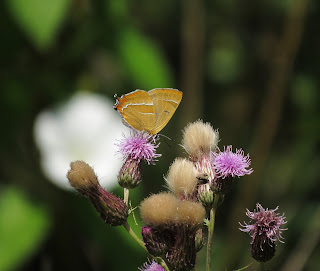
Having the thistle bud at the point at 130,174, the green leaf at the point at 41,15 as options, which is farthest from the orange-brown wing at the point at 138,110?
the green leaf at the point at 41,15

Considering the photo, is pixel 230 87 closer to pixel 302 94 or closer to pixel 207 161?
pixel 302 94

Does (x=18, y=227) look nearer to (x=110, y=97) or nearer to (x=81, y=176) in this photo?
(x=110, y=97)

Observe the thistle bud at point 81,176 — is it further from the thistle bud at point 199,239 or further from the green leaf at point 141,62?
the green leaf at point 141,62

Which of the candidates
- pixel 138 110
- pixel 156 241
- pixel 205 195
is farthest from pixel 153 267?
pixel 138 110

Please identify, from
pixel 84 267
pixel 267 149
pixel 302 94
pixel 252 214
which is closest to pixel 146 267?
pixel 252 214

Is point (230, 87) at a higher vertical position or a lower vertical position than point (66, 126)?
higher

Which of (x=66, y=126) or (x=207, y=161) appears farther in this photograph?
(x=66, y=126)

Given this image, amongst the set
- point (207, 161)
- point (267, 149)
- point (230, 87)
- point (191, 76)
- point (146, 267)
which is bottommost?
point (146, 267)
